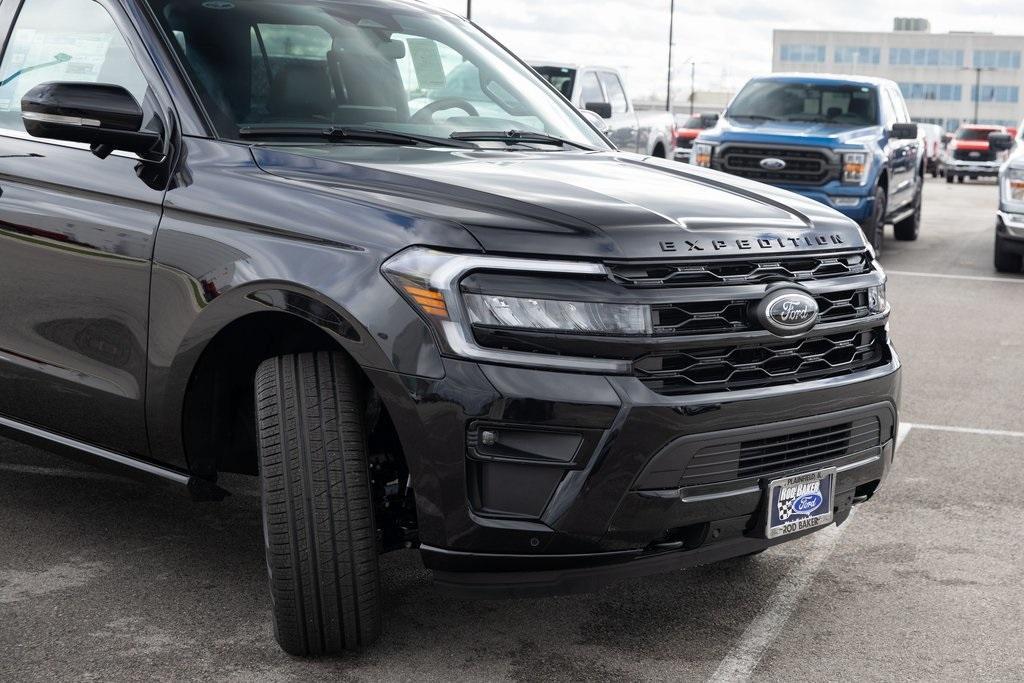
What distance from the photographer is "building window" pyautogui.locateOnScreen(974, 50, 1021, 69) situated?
119688 millimetres

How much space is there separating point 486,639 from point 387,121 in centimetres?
158

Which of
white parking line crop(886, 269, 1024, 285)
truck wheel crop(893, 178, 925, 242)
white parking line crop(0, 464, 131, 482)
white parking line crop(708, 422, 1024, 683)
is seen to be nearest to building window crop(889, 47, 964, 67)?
truck wheel crop(893, 178, 925, 242)

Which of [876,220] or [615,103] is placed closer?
[876,220]

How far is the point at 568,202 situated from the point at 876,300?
0.96 metres

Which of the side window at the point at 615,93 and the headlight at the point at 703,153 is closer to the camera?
the headlight at the point at 703,153

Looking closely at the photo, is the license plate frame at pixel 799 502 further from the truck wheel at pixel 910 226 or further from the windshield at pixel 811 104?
the truck wheel at pixel 910 226

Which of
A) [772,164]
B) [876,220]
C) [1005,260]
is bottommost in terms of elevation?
[1005,260]

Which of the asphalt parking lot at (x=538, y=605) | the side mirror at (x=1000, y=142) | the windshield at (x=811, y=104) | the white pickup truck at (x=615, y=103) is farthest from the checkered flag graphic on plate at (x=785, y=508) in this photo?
the side mirror at (x=1000, y=142)

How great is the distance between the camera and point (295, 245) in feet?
10.9

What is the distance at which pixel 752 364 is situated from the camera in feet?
10.7

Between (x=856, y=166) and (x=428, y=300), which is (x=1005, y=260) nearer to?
(x=856, y=166)

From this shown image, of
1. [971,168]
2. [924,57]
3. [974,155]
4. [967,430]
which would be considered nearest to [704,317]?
[967,430]

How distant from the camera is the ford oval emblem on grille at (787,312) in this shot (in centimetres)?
324

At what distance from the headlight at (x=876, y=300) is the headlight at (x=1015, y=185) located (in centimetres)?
882
